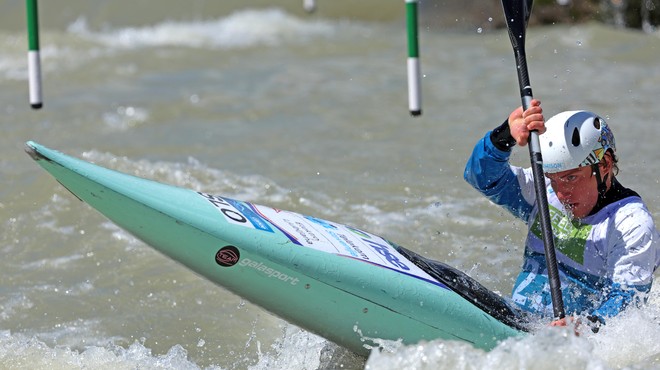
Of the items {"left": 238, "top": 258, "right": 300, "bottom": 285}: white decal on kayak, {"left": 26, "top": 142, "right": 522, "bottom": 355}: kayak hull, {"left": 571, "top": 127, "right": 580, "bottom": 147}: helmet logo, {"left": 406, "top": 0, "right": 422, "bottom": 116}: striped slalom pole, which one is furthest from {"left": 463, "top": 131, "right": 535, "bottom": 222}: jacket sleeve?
{"left": 406, "top": 0, "right": 422, "bottom": 116}: striped slalom pole

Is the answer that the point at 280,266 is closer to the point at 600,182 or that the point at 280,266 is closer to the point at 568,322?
the point at 568,322

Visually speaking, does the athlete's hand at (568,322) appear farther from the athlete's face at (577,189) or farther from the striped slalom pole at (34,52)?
the striped slalom pole at (34,52)

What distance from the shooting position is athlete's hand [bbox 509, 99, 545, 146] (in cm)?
415

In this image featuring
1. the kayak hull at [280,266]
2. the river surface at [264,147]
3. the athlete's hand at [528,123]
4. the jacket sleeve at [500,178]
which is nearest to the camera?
the kayak hull at [280,266]

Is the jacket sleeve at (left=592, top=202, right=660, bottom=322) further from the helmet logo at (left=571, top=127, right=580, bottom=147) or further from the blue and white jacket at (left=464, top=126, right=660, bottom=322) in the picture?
the helmet logo at (left=571, top=127, right=580, bottom=147)

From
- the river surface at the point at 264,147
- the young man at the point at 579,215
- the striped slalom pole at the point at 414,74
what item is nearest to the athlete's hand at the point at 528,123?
the young man at the point at 579,215

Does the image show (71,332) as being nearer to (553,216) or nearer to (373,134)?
(553,216)

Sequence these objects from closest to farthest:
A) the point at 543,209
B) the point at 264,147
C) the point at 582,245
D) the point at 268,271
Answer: the point at 268,271, the point at 543,209, the point at 582,245, the point at 264,147

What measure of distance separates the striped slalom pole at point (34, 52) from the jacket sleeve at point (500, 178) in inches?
125

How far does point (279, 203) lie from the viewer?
23.0 feet

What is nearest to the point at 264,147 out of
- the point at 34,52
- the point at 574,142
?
the point at 34,52

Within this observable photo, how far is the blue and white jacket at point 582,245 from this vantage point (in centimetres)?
404

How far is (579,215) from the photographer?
14.1 ft

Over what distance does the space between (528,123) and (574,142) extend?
196 mm
